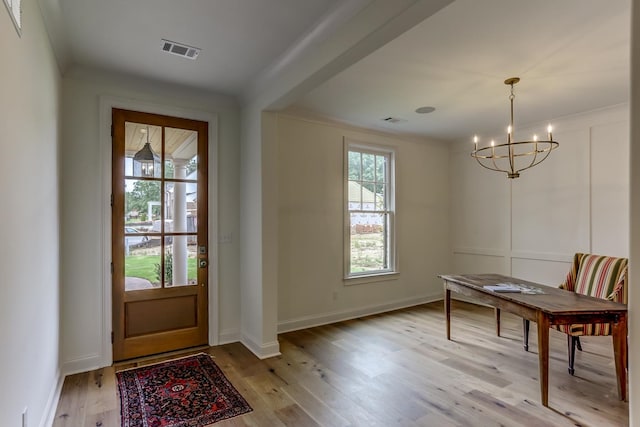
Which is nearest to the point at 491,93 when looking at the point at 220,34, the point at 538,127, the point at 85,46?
the point at 538,127

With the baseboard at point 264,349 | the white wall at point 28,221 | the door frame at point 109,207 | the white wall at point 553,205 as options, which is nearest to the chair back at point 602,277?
the white wall at point 553,205

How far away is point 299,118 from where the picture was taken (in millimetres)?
4250

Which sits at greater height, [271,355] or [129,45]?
[129,45]

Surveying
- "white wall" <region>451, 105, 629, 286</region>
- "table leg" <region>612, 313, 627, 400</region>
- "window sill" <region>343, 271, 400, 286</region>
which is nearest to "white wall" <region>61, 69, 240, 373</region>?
"window sill" <region>343, 271, 400, 286</region>

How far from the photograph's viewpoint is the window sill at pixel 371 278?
15.3ft

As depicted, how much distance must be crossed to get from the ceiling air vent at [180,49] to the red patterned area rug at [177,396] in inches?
105

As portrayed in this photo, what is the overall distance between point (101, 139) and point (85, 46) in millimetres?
781

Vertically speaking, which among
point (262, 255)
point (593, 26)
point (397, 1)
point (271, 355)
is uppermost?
point (593, 26)

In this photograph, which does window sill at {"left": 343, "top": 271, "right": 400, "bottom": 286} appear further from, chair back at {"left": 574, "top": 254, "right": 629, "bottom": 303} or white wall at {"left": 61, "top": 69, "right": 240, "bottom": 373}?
white wall at {"left": 61, "top": 69, "right": 240, "bottom": 373}

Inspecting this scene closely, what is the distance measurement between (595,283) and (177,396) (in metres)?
3.91

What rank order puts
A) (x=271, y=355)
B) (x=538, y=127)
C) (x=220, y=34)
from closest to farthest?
1. (x=220, y=34)
2. (x=271, y=355)
3. (x=538, y=127)

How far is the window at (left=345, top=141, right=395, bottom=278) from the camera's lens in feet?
15.6

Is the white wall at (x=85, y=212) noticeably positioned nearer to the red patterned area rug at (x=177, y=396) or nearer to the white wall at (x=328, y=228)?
the red patterned area rug at (x=177, y=396)

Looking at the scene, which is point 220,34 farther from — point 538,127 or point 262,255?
point 538,127
